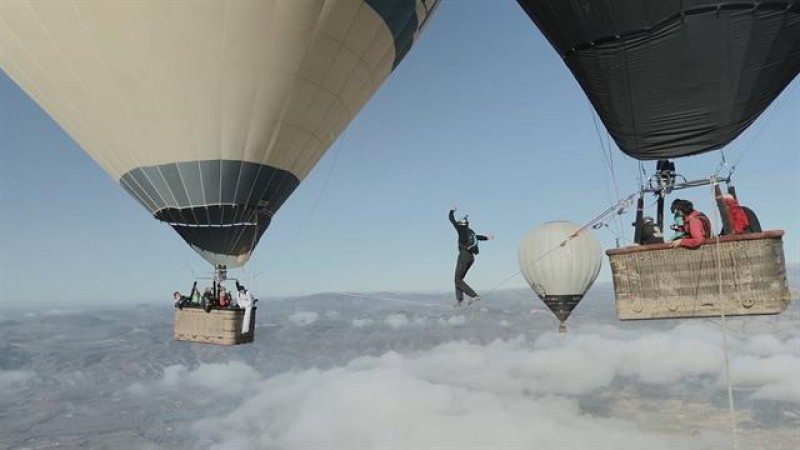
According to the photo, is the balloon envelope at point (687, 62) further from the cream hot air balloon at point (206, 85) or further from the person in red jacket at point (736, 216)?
the cream hot air balloon at point (206, 85)

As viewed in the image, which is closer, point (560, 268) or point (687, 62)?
point (687, 62)

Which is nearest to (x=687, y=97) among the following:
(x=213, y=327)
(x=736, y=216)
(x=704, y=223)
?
(x=736, y=216)

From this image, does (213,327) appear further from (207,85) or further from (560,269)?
(560,269)

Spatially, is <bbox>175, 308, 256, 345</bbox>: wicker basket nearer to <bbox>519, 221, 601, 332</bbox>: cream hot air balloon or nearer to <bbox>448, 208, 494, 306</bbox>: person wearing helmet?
<bbox>448, 208, 494, 306</bbox>: person wearing helmet

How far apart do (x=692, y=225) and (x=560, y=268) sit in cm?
2169

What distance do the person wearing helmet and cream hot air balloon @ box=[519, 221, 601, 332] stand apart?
561 inches

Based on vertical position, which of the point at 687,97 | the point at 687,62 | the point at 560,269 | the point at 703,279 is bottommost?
the point at 703,279

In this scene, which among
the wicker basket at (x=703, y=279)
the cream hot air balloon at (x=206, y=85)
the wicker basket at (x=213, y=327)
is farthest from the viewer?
the wicker basket at (x=213, y=327)

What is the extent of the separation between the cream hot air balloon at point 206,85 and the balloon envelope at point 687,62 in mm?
5656

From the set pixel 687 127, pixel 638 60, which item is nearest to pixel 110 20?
pixel 638 60

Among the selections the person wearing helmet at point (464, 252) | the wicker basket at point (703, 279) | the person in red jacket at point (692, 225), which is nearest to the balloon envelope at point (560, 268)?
the person wearing helmet at point (464, 252)

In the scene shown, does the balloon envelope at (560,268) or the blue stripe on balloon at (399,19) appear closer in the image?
the blue stripe on balloon at (399,19)

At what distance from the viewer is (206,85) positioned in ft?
41.4

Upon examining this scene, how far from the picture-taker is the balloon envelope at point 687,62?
883 cm
